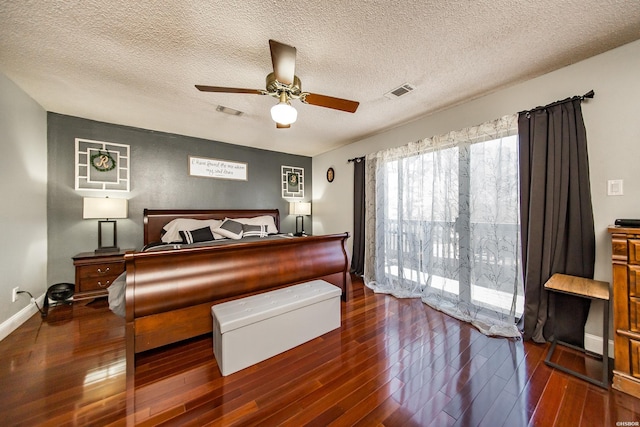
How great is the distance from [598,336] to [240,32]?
3.60m

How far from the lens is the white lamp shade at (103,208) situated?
289cm

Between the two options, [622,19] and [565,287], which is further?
[565,287]

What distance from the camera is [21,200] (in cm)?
244

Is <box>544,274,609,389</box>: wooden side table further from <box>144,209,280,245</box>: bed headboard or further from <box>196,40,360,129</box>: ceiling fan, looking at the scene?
<box>144,209,280,245</box>: bed headboard

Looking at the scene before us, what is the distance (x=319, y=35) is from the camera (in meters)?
1.67

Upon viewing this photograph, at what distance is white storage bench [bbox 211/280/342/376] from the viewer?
5.55 feet

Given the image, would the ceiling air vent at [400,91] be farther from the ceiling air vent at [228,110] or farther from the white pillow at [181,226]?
the white pillow at [181,226]

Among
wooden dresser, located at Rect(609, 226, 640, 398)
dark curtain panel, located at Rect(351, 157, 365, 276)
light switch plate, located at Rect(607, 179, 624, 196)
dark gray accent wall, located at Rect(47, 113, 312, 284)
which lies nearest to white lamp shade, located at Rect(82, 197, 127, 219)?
dark gray accent wall, located at Rect(47, 113, 312, 284)

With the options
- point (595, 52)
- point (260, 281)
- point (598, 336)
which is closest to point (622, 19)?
point (595, 52)

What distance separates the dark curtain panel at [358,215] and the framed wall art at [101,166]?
356cm

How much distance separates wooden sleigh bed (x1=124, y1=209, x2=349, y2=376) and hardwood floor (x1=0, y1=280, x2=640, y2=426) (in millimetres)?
253

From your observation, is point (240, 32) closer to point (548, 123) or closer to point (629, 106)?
point (548, 123)

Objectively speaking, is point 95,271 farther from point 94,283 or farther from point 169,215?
point 169,215

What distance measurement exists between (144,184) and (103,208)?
0.72 m
